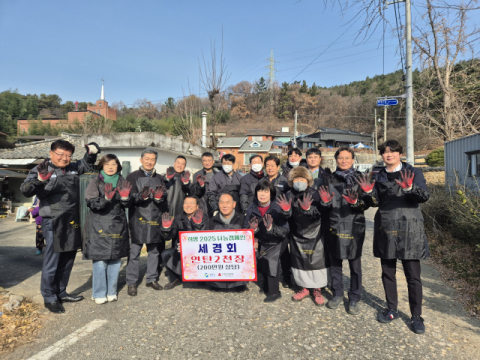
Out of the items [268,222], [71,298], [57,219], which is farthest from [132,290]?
[268,222]

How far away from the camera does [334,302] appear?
3.93 m

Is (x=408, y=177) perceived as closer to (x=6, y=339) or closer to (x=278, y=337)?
(x=278, y=337)

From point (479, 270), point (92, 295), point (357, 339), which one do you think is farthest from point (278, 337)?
point (479, 270)

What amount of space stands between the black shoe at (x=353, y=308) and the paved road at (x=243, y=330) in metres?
0.07

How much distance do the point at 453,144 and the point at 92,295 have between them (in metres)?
12.0

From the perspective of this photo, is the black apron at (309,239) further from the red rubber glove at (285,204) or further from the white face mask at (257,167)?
the white face mask at (257,167)

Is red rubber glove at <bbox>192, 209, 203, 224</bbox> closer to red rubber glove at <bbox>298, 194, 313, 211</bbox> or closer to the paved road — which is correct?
the paved road

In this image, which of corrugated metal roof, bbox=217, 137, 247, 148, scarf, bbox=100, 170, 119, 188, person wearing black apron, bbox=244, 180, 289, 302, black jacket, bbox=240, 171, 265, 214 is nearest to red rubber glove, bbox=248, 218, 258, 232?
person wearing black apron, bbox=244, 180, 289, 302

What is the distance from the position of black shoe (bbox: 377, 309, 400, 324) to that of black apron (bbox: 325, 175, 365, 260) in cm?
72

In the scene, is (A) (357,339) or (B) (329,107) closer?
(A) (357,339)

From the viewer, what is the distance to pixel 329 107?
241 feet

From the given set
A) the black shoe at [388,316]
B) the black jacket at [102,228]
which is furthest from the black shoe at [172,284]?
the black shoe at [388,316]

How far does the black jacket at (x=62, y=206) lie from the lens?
3803 millimetres

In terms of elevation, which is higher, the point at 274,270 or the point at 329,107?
the point at 329,107
